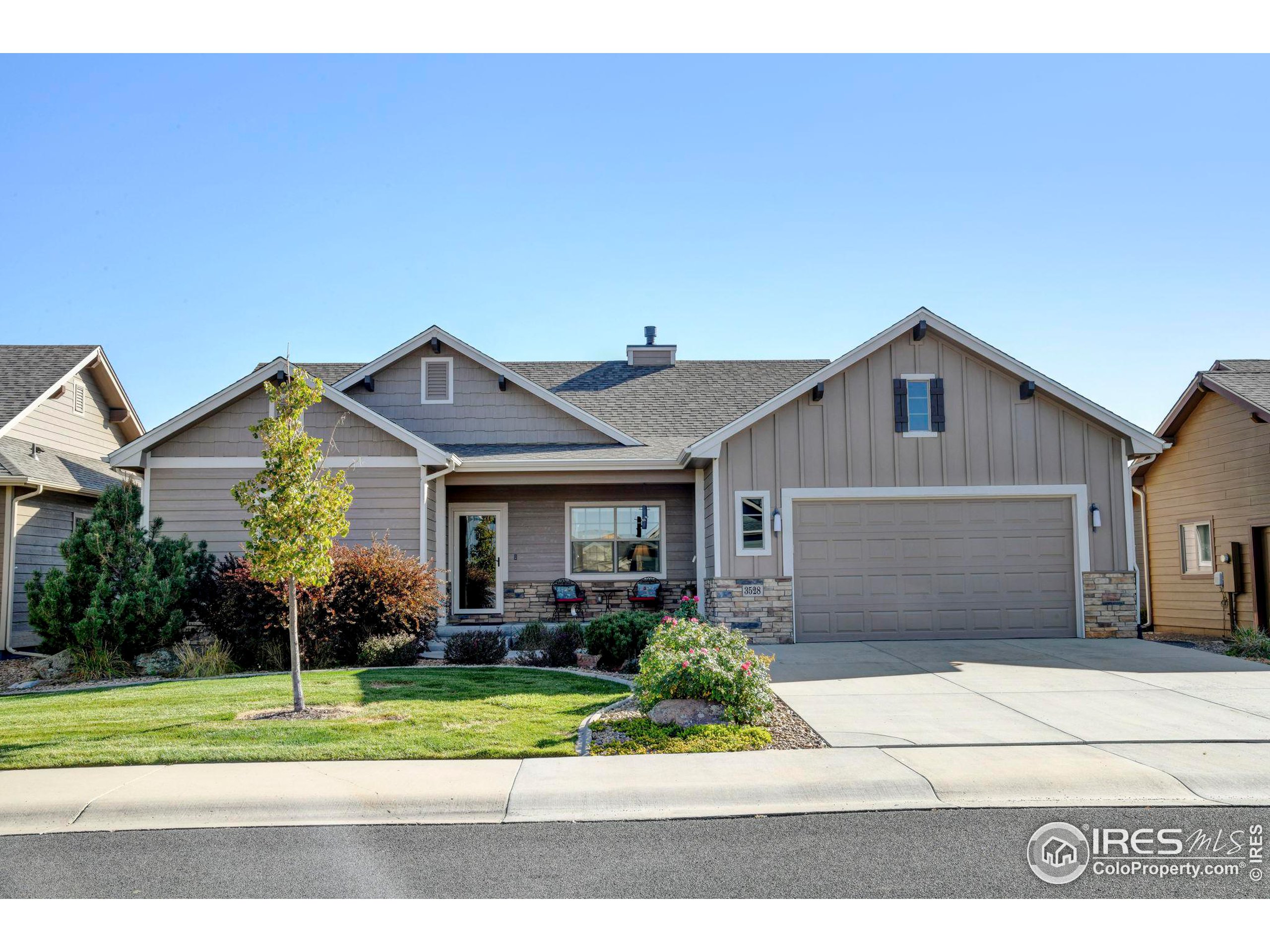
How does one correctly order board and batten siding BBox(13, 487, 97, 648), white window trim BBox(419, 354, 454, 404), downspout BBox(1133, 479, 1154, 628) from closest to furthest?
board and batten siding BBox(13, 487, 97, 648), white window trim BBox(419, 354, 454, 404), downspout BBox(1133, 479, 1154, 628)

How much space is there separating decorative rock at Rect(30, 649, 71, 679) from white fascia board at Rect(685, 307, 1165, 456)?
9.28m

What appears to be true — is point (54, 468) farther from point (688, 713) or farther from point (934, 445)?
point (934, 445)

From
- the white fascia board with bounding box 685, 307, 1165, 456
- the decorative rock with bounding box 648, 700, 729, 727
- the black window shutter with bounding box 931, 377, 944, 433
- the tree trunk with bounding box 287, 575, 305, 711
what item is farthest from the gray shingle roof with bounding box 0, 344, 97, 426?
the black window shutter with bounding box 931, 377, 944, 433

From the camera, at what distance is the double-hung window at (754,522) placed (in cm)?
1467

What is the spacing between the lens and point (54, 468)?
16.9m

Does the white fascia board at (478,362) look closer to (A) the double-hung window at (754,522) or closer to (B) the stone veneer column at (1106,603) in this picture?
(A) the double-hung window at (754,522)

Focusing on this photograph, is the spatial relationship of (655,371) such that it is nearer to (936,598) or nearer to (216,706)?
(936,598)

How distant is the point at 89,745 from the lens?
8047 millimetres

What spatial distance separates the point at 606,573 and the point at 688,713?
30.6 feet

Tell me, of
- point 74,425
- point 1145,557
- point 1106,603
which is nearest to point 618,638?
point 1106,603

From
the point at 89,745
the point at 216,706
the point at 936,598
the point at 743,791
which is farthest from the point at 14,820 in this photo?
the point at 936,598

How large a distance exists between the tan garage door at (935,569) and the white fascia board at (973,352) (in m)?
1.46

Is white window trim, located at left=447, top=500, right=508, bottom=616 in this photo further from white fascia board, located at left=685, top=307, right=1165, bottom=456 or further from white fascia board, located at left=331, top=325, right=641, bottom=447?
white fascia board, located at left=685, top=307, right=1165, bottom=456

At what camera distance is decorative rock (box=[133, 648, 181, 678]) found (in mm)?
12602
